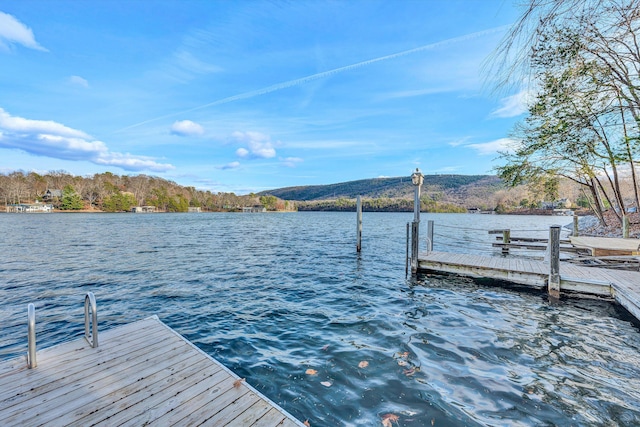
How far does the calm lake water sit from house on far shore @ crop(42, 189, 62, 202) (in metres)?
102

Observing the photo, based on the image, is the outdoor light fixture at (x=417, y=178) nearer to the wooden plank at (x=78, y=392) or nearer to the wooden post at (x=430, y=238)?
the wooden post at (x=430, y=238)

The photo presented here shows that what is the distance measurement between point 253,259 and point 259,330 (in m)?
8.95

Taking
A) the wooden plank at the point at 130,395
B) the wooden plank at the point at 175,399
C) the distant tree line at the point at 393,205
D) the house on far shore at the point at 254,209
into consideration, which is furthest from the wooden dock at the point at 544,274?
the house on far shore at the point at 254,209

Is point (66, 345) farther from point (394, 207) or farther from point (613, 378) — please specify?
point (394, 207)

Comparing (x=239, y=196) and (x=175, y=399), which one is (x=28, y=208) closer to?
(x=239, y=196)

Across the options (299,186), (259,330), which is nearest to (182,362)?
(259,330)

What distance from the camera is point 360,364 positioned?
4.38 metres

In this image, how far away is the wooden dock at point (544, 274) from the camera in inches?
264

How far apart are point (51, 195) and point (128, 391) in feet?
387

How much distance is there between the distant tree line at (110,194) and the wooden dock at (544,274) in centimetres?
10370

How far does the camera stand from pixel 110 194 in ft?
309

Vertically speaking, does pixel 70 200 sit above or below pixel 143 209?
above

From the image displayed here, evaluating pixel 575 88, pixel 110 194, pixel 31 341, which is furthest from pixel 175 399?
pixel 110 194

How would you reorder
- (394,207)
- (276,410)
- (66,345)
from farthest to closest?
(394,207)
(66,345)
(276,410)
